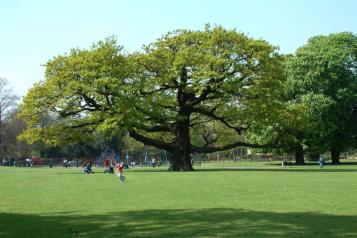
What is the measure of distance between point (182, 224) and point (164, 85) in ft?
134

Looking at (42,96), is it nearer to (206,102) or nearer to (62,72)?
(62,72)

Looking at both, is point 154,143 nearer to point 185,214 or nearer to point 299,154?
point 299,154

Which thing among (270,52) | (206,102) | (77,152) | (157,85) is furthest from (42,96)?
(77,152)

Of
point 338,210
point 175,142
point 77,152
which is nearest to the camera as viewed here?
point 338,210

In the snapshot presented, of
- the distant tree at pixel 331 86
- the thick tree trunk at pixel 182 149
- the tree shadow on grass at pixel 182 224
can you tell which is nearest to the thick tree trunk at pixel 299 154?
the distant tree at pixel 331 86

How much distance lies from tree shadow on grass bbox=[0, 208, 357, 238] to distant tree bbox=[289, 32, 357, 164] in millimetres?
50635

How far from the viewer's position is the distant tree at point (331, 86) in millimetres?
65750

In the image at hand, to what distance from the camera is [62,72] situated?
5147 cm

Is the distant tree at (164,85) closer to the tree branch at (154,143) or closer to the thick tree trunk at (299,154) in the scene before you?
the tree branch at (154,143)

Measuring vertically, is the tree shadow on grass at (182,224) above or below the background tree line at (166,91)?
below

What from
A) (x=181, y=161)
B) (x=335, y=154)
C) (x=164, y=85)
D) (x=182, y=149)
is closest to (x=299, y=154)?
(x=335, y=154)

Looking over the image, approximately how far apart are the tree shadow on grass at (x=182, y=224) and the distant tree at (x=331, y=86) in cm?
5064

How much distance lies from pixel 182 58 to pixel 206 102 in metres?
7.16

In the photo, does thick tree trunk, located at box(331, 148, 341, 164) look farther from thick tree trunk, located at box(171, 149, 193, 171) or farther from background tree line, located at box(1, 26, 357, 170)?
thick tree trunk, located at box(171, 149, 193, 171)
